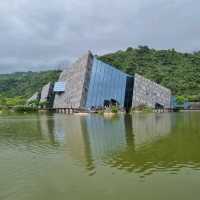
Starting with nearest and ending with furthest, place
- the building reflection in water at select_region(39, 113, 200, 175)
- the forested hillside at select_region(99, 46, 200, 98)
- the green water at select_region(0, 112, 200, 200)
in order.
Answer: the green water at select_region(0, 112, 200, 200)
the building reflection in water at select_region(39, 113, 200, 175)
the forested hillside at select_region(99, 46, 200, 98)

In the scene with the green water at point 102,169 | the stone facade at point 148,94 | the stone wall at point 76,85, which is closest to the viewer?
the green water at point 102,169

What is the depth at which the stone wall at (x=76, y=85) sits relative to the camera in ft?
276

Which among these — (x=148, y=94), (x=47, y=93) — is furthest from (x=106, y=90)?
(x=47, y=93)

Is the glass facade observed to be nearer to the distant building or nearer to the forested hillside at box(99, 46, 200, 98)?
the distant building

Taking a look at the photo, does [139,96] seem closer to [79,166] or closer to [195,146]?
[195,146]

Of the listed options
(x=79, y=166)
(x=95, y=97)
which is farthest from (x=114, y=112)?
(x=79, y=166)

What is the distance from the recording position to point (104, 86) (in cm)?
8575

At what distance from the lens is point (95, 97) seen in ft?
276

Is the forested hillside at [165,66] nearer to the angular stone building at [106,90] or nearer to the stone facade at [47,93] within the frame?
the angular stone building at [106,90]

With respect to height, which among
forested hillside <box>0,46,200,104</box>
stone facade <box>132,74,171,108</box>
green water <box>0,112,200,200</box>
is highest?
forested hillside <box>0,46,200,104</box>

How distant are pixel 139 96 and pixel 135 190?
240 ft

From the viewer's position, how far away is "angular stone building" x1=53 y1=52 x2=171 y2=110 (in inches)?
3317

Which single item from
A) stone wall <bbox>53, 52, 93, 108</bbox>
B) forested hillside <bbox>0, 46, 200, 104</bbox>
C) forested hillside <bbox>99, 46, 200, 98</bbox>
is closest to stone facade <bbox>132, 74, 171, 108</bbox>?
stone wall <bbox>53, 52, 93, 108</bbox>

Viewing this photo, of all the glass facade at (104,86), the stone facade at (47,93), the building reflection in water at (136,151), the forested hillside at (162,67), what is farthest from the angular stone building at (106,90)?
the building reflection in water at (136,151)
